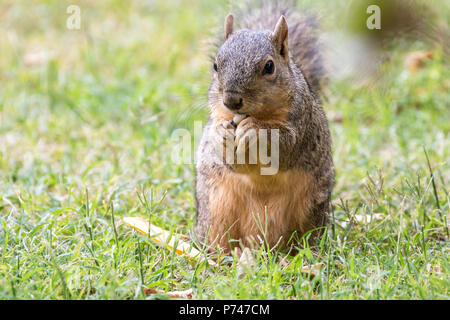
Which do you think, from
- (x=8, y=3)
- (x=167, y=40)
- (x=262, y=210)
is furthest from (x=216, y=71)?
(x=8, y=3)

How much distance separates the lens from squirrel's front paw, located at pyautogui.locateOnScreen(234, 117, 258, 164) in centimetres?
223

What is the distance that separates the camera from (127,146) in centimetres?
361

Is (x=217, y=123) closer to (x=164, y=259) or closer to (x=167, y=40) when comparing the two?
(x=164, y=259)

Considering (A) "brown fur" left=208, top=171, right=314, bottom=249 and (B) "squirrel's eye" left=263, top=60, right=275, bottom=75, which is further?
(A) "brown fur" left=208, top=171, right=314, bottom=249

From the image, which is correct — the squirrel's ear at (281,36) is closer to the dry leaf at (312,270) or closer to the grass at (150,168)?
the grass at (150,168)

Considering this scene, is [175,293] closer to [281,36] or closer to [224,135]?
[224,135]

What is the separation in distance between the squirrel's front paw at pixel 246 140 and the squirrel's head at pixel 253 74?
52 mm

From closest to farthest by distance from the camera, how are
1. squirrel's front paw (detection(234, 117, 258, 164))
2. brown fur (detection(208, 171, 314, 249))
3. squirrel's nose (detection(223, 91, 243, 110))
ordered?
squirrel's nose (detection(223, 91, 243, 110)) → squirrel's front paw (detection(234, 117, 258, 164)) → brown fur (detection(208, 171, 314, 249))

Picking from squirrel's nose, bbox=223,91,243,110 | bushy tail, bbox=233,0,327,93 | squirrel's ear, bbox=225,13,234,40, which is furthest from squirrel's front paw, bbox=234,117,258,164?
bushy tail, bbox=233,0,327,93

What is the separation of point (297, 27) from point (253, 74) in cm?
101

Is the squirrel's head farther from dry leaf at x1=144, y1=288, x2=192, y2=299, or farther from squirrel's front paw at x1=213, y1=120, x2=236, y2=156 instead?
dry leaf at x1=144, y1=288, x2=192, y2=299

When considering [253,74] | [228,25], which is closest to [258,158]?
[253,74]

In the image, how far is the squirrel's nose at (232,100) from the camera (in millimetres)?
2123
